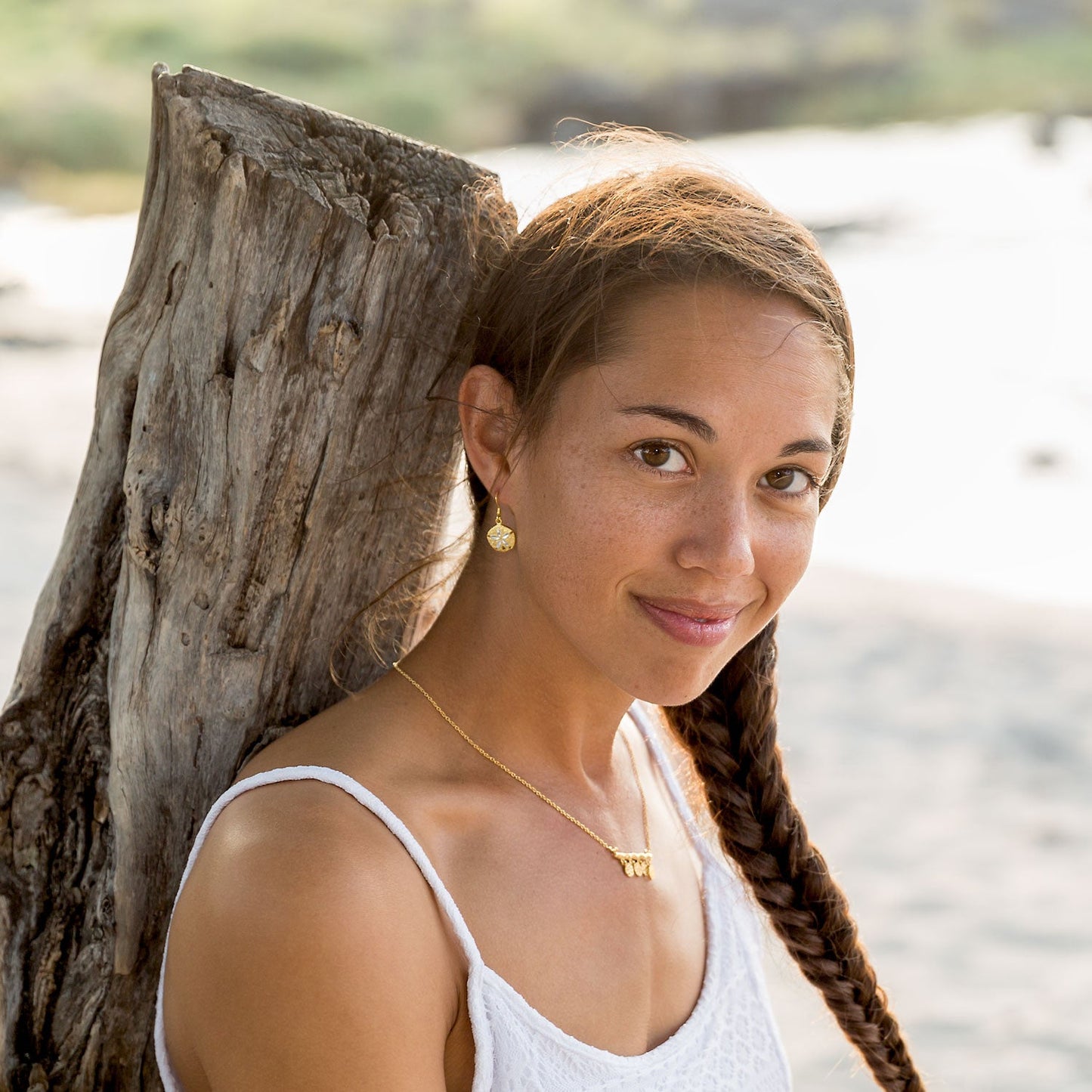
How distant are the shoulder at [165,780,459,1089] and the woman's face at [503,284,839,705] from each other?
325 mm

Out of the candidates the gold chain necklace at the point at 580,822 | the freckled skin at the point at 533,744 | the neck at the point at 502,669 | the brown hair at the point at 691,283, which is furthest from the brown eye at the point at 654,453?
the gold chain necklace at the point at 580,822

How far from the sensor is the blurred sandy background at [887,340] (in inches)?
196

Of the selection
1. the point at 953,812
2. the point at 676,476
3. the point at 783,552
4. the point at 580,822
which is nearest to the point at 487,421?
the point at 676,476

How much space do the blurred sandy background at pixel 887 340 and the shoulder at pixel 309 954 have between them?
0.75 metres

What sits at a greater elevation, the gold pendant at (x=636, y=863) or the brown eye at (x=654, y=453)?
the brown eye at (x=654, y=453)

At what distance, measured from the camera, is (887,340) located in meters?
11.4

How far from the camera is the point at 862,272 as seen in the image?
41.1 ft

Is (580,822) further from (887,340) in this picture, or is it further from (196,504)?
(887,340)

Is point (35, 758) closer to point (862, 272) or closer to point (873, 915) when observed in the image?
point (873, 915)

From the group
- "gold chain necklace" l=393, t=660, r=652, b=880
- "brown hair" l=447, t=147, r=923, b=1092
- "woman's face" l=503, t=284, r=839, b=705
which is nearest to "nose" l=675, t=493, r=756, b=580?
"woman's face" l=503, t=284, r=839, b=705

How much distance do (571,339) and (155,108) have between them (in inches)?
18.5

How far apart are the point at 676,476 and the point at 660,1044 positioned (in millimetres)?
614

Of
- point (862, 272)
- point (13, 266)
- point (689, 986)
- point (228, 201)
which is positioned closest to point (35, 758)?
point (228, 201)

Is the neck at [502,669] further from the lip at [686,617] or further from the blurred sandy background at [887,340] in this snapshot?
the blurred sandy background at [887,340]
